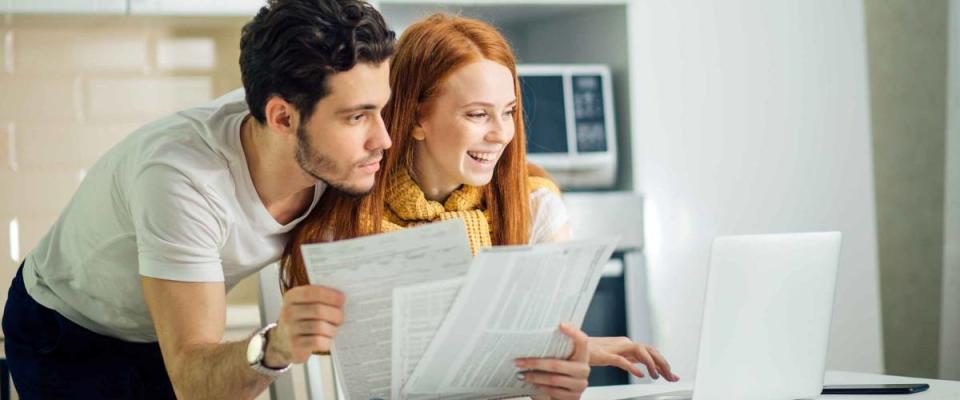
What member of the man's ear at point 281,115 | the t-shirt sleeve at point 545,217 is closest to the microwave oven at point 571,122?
the t-shirt sleeve at point 545,217

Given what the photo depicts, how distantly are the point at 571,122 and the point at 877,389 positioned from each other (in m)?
1.46

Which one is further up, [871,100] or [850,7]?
[850,7]

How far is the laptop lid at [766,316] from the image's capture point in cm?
135

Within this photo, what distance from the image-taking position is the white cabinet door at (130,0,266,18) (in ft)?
9.01

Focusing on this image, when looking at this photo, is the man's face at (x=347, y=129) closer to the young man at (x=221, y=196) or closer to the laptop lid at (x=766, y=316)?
the young man at (x=221, y=196)

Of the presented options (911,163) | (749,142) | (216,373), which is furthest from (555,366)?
(911,163)

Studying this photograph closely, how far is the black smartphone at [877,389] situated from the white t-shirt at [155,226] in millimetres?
798

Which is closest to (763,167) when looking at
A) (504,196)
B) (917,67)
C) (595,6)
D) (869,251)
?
(869,251)

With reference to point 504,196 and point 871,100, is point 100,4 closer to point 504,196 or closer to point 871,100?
point 504,196

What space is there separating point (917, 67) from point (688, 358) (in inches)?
54.0

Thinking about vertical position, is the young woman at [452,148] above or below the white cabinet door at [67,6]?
below

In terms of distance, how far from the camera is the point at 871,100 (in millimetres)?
3719

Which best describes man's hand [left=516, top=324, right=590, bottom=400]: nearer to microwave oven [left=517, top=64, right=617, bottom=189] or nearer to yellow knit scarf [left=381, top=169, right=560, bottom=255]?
yellow knit scarf [left=381, top=169, right=560, bottom=255]

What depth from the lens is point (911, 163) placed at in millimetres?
3664
